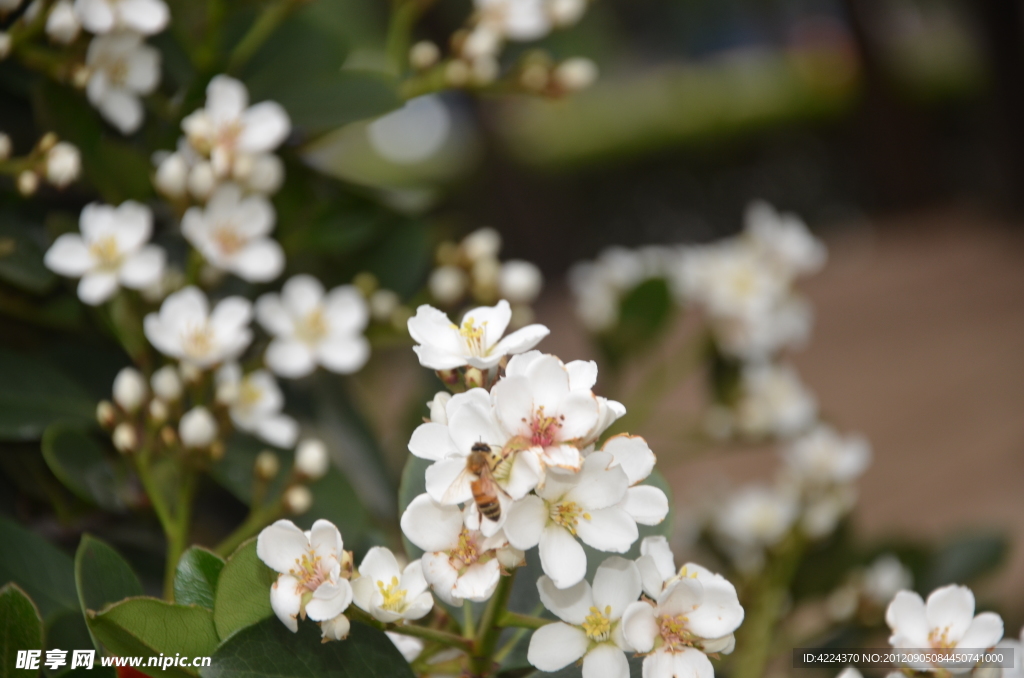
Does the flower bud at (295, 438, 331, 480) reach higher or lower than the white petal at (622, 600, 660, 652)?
higher

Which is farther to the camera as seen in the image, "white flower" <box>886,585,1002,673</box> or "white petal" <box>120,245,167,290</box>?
"white petal" <box>120,245,167,290</box>

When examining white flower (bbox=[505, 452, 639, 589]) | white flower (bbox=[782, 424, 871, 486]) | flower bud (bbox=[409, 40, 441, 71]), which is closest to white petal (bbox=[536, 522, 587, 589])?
white flower (bbox=[505, 452, 639, 589])

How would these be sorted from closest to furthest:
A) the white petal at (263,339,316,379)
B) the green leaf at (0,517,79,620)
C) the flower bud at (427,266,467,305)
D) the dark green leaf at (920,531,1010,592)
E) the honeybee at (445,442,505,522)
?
the honeybee at (445,442,505,522), the green leaf at (0,517,79,620), the white petal at (263,339,316,379), the flower bud at (427,266,467,305), the dark green leaf at (920,531,1010,592)

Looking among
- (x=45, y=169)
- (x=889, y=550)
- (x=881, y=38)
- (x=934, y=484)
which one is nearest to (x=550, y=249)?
(x=881, y=38)

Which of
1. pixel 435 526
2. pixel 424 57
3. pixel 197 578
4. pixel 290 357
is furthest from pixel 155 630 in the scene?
pixel 424 57

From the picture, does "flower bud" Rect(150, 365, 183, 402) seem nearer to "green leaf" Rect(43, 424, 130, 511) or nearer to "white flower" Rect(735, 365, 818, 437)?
"green leaf" Rect(43, 424, 130, 511)

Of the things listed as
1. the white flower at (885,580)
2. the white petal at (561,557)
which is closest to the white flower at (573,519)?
the white petal at (561,557)
